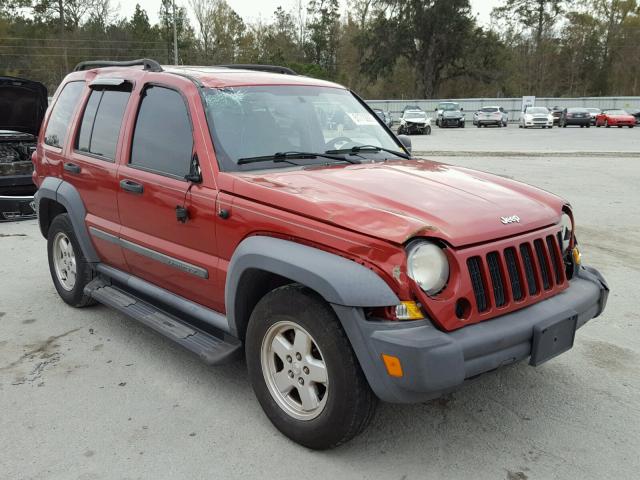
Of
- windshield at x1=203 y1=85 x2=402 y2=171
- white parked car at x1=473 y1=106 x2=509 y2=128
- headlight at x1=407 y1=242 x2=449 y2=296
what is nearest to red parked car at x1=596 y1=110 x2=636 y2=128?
white parked car at x1=473 y1=106 x2=509 y2=128

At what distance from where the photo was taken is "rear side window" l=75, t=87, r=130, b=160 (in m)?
4.35

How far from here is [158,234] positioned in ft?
12.8

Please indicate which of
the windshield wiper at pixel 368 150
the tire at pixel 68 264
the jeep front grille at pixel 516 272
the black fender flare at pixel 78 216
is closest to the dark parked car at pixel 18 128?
the tire at pixel 68 264

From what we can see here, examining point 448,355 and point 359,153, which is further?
point 359,153

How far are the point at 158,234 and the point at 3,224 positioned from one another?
594 centimetres

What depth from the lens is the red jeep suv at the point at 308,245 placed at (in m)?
2.69

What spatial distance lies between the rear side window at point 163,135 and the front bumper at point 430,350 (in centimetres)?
161

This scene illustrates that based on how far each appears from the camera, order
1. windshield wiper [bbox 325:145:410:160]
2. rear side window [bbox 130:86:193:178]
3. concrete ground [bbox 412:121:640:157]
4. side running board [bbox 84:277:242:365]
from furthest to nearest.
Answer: concrete ground [bbox 412:121:640:157] → windshield wiper [bbox 325:145:410:160] → rear side window [bbox 130:86:193:178] → side running board [bbox 84:277:242:365]

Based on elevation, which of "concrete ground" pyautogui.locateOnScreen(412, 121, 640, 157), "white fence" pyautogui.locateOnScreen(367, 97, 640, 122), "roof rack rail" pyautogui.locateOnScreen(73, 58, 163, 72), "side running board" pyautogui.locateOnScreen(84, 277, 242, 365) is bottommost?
"side running board" pyautogui.locateOnScreen(84, 277, 242, 365)

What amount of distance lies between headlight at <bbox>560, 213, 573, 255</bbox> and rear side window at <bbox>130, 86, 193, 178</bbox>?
7.46ft

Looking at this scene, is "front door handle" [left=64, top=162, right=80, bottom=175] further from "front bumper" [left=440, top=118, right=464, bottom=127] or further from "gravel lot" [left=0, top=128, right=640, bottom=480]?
"front bumper" [left=440, top=118, right=464, bottom=127]

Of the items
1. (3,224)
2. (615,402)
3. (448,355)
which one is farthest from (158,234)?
(3,224)

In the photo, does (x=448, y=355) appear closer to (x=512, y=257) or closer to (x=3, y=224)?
(x=512, y=257)

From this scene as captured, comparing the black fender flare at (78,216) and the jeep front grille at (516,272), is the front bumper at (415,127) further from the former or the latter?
the jeep front grille at (516,272)
